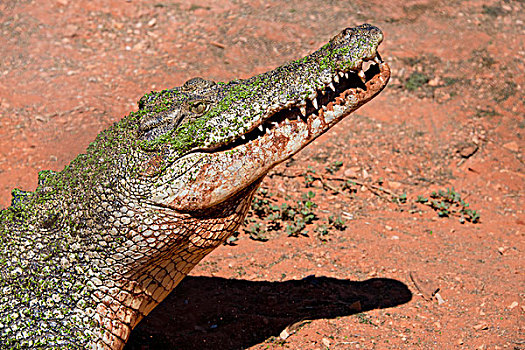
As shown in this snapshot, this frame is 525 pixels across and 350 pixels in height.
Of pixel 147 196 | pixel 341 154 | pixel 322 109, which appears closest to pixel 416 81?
pixel 341 154

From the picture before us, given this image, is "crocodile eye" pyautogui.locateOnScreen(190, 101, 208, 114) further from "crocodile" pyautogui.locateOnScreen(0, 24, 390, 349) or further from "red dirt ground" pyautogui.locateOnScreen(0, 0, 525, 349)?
"red dirt ground" pyautogui.locateOnScreen(0, 0, 525, 349)

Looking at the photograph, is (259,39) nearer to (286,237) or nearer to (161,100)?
(286,237)

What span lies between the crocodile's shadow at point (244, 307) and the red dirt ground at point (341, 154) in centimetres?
1

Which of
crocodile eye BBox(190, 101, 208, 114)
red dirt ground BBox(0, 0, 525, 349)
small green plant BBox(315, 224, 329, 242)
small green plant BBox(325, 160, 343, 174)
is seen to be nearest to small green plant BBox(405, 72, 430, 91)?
red dirt ground BBox(0, 0, 525, 349)

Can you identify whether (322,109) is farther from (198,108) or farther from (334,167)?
(334,167)

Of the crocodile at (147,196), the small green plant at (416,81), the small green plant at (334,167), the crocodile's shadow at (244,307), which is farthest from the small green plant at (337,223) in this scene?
the small green plant at (416,81)

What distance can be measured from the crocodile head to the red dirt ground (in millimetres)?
1610

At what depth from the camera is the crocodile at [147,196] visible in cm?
303

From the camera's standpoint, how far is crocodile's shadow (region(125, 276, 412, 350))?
13.8ft

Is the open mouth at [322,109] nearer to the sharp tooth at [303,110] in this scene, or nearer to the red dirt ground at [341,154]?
the sharp tooth at [303,110]

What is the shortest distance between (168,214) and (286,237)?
249 centimetres

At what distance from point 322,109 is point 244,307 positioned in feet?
6.71

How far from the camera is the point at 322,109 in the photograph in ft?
10.4

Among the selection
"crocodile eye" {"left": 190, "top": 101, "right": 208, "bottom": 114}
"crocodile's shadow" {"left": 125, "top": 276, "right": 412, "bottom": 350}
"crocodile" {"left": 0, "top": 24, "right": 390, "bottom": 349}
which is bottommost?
"crocodile's shadow" {"left": 125, "top": 276, "right": 412, "bottom": 350}
